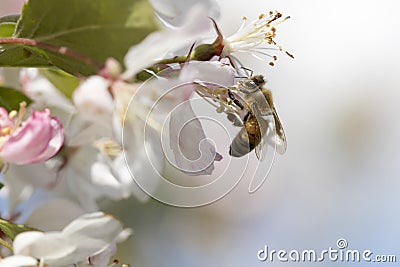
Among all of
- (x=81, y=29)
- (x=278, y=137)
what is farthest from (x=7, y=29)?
(x=278, y=137)

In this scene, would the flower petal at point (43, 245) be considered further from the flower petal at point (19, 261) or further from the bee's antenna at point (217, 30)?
the bee's antenna at point (217, 30)

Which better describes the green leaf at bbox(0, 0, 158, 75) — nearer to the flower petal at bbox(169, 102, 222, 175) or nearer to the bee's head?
the flower petal at bbox(169, 102, 222, 175)

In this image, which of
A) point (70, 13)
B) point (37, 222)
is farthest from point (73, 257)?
point (70, 13)
